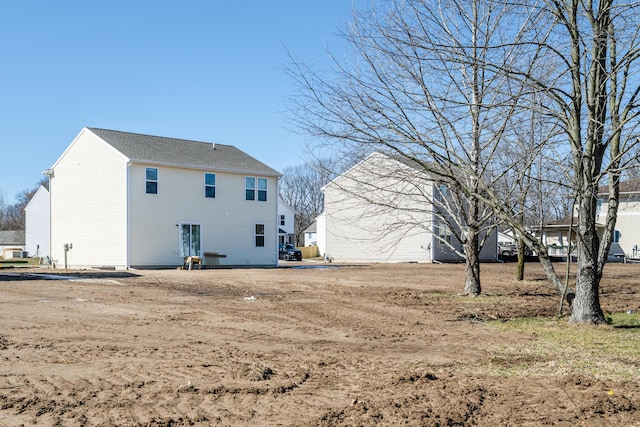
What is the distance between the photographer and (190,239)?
96.7 ft

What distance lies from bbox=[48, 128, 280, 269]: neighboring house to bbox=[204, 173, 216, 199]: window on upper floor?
0.16ft

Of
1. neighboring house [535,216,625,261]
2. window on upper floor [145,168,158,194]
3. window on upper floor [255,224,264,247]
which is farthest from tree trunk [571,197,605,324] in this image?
neighboring house [535,216,625,261]

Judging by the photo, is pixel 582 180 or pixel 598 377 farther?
pixel 582 180

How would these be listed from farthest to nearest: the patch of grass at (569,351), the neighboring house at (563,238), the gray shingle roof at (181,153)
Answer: the neighboring house at (563,238) < the gray shingle roof at (181,153) < the patch of grass at (569,351)

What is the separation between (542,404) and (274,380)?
2.53 metres

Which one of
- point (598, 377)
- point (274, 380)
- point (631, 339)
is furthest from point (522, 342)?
point (274, 380)

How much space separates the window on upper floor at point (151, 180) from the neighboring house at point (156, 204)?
4 cm

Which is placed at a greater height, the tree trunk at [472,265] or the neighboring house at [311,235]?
the neighboring house at [311,235]

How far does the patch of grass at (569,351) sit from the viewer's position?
6.91m

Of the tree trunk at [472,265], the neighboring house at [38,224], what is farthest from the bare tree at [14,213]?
the tree trunk at [472,265]

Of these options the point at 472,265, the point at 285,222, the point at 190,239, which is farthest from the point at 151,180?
the point at 285,222

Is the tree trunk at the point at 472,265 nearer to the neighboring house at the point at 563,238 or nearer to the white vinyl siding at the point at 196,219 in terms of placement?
the white vinyl siding at the point at 196,219

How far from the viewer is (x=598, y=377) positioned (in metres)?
6.51

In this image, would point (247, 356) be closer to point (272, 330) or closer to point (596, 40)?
point (272, 330)
